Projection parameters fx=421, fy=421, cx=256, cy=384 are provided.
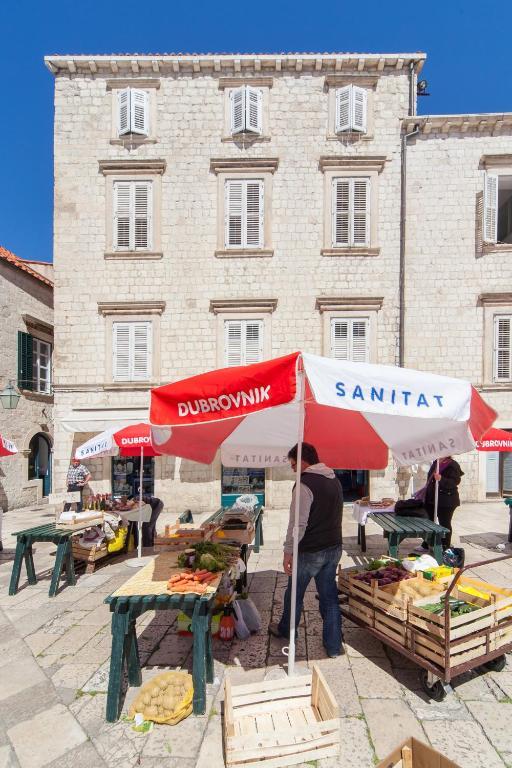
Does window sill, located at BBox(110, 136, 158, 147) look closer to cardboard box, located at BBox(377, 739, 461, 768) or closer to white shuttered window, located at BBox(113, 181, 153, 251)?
white shuttered window, located at BBox(113, 181, 153, 251)

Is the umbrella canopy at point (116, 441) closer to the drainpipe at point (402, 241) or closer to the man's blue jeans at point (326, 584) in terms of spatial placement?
the man's blue jeans at point (326, 584)

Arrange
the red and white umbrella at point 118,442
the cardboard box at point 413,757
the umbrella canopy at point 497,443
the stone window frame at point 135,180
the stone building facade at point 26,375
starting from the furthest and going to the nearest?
1. the stone building facade at point 26,375
2. the stone window frame at point 135,180
3. the umbrella canopy at point 497,443
4. the red and white umbrella at point 118,442
5. the cardboard box at point 413,757

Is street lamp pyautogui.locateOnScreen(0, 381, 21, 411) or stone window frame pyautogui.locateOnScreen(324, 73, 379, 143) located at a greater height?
stone window frame pyautogui.locateOnScreen(324, 73, 379, 143)

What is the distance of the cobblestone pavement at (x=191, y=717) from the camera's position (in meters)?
2.98

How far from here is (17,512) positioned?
44.9 feet

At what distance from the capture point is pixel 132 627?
12.1ft

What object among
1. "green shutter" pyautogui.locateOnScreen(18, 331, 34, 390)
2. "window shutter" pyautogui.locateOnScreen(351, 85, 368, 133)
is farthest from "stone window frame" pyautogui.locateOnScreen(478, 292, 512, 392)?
"green shutter" pyautogui.locateOnScreen(18, 331, 34, 390)

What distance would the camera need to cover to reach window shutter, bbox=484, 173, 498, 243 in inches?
494

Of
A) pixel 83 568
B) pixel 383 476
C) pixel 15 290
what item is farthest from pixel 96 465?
pixel 383 476

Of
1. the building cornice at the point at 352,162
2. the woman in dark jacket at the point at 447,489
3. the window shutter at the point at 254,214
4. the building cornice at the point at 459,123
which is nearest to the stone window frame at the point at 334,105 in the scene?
the building cornice at the point at 352,162

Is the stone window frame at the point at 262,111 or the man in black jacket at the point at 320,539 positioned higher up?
the stone window frame at the point at 262,111

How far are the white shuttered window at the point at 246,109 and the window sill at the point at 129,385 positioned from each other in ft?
26.1

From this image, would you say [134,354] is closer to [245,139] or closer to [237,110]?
[245,139]

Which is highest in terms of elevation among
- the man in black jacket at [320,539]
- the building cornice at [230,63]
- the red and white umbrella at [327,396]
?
the building cornice at [230,63]
